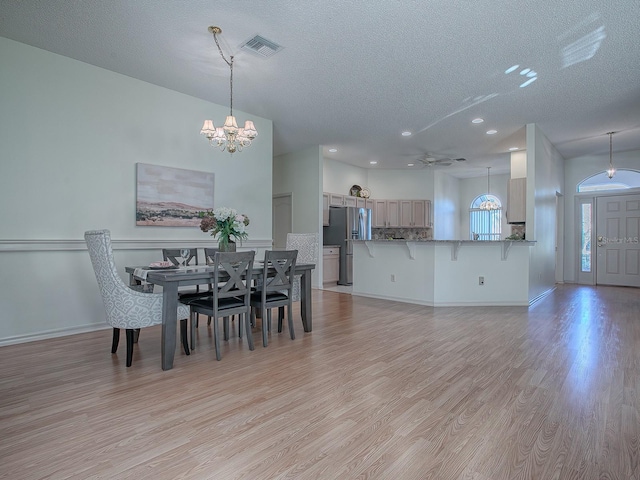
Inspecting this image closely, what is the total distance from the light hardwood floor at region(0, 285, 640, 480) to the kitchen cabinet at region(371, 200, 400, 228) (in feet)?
19.3

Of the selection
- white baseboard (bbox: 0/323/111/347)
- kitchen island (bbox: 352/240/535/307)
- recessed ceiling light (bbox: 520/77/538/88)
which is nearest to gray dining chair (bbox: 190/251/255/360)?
white baseboard (bbox: 0/323/111/347)

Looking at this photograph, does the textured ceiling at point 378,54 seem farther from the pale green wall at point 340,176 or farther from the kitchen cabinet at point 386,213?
the kitchen cabinet at point 386,213

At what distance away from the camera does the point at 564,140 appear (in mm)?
6660

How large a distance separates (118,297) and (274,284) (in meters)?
1.35

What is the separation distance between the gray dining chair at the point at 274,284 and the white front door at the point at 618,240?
7.74m

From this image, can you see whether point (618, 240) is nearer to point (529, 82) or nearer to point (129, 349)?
point (529, 82)

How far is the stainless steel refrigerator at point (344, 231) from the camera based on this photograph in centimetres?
778

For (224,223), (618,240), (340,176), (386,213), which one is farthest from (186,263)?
(618,240)

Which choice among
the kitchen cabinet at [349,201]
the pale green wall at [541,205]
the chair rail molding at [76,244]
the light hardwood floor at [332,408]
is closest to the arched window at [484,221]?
the pale green wall at [541,205]

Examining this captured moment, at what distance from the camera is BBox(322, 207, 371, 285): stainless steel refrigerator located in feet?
25.5

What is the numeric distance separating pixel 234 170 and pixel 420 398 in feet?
13.4

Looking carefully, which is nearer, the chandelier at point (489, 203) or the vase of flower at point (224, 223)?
the vase of flower at point (224, 223)

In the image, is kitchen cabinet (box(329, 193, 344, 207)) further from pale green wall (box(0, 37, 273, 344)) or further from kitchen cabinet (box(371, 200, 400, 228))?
pale green wall (box(0, 37, 273, 344))

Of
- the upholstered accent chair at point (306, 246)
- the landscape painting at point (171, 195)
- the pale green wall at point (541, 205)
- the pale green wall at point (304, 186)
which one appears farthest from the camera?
the pale green wall at point (304, 186)
